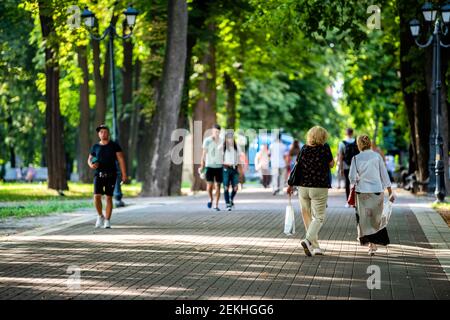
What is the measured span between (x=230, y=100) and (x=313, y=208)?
110ft

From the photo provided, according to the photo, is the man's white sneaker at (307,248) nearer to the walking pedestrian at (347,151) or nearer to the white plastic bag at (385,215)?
the white plastic bag at (385,215)

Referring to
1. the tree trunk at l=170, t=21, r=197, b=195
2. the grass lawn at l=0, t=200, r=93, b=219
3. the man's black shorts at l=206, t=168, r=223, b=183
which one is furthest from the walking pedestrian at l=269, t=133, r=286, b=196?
the man's black shorts at l=206, t=168, r=223, b=183

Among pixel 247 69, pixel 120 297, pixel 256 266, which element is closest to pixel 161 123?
pixel 247 69

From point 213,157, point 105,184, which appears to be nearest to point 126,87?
point 213,157

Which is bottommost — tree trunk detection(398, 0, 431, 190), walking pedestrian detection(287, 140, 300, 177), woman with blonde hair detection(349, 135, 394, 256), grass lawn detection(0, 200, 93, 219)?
grass lawn detection(0, 200, 93, 219)

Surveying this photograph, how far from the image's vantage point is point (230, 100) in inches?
1884

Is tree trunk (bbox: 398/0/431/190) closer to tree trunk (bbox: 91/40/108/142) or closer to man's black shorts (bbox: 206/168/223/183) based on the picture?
man's black shorts (bbox: 206/168/223/183)

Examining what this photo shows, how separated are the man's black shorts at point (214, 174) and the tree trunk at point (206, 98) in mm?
14339

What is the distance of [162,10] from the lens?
33.6 m

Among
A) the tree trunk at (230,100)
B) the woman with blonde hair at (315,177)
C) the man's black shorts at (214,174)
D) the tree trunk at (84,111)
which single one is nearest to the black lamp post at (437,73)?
the man's black shorts at (214,174)

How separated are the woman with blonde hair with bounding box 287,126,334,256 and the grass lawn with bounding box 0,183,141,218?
32.1 feet

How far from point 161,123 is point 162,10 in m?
3.71

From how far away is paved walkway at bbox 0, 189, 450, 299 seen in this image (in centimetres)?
1060

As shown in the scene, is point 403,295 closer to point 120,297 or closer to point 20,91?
point 120,297
